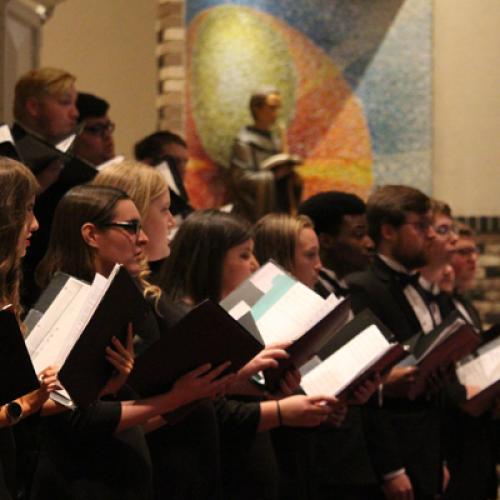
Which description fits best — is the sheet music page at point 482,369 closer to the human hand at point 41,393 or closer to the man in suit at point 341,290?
the man in suit at point 341,290

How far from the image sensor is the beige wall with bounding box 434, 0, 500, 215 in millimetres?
10258

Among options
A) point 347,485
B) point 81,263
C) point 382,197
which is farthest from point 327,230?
point 81,263

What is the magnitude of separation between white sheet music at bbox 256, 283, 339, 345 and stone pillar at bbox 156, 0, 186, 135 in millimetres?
6336

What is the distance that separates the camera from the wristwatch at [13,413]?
2791 mm

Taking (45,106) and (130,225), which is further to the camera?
(45,106)

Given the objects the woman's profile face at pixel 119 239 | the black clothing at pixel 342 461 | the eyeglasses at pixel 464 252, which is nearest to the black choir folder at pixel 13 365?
the woman's profile face at pixel 119 239

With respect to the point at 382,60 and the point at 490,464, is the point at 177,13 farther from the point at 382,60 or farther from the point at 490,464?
the point at 490,464

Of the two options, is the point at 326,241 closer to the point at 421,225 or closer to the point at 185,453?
the point at 421,225

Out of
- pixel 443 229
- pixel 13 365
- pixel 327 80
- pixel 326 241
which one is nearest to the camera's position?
pixel 13 365

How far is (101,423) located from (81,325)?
0.30 m

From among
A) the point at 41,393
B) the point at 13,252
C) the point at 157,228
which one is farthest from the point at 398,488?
the point at 13,252

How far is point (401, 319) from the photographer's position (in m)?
5.20

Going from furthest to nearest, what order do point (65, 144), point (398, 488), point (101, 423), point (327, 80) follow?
1. point (327, 80)
2. point (398, 488)
3. point (65, 144)
4. point (101, 423)

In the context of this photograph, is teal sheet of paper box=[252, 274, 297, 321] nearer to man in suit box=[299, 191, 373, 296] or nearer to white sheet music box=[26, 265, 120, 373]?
white sheet music box=[26, 265, 120, 373]
